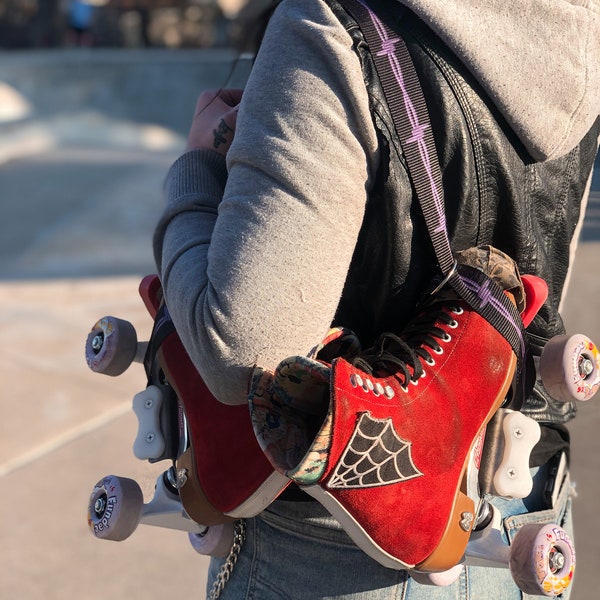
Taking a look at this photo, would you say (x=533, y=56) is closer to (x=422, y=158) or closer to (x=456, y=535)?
(x=422, y=158)

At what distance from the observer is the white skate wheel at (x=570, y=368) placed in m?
1.04

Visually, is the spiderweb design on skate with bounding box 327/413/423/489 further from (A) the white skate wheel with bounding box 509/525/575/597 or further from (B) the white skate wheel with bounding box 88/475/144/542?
(B) the white skate wheel with bounding box 88/475/144/542

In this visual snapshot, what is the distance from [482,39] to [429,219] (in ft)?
0.70

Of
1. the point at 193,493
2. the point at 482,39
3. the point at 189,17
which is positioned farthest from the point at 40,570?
the point at 189,17

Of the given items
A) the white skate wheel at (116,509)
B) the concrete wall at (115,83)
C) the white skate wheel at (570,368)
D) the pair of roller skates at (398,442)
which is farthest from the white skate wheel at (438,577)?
the concrete wall at (115,83)

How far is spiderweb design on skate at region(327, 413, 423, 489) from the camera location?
0.90 m

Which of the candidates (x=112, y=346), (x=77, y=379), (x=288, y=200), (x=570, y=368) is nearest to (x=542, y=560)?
(x=570, y=368)

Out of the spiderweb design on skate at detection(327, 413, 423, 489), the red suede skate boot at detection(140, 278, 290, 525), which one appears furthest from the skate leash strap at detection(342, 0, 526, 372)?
the red suede skate boot at detection(140, 278, 290, 525)

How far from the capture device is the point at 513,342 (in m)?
1.03

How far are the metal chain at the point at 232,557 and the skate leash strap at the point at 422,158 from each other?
18.4 inches

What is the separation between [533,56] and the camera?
3.23 feet

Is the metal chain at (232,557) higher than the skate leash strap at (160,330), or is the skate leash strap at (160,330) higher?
the skate leash strap at (160,330)

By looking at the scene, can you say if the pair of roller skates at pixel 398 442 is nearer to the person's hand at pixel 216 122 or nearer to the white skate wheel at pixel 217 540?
the white skate wheel at pixel 217 540

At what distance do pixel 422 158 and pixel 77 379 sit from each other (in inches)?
137
